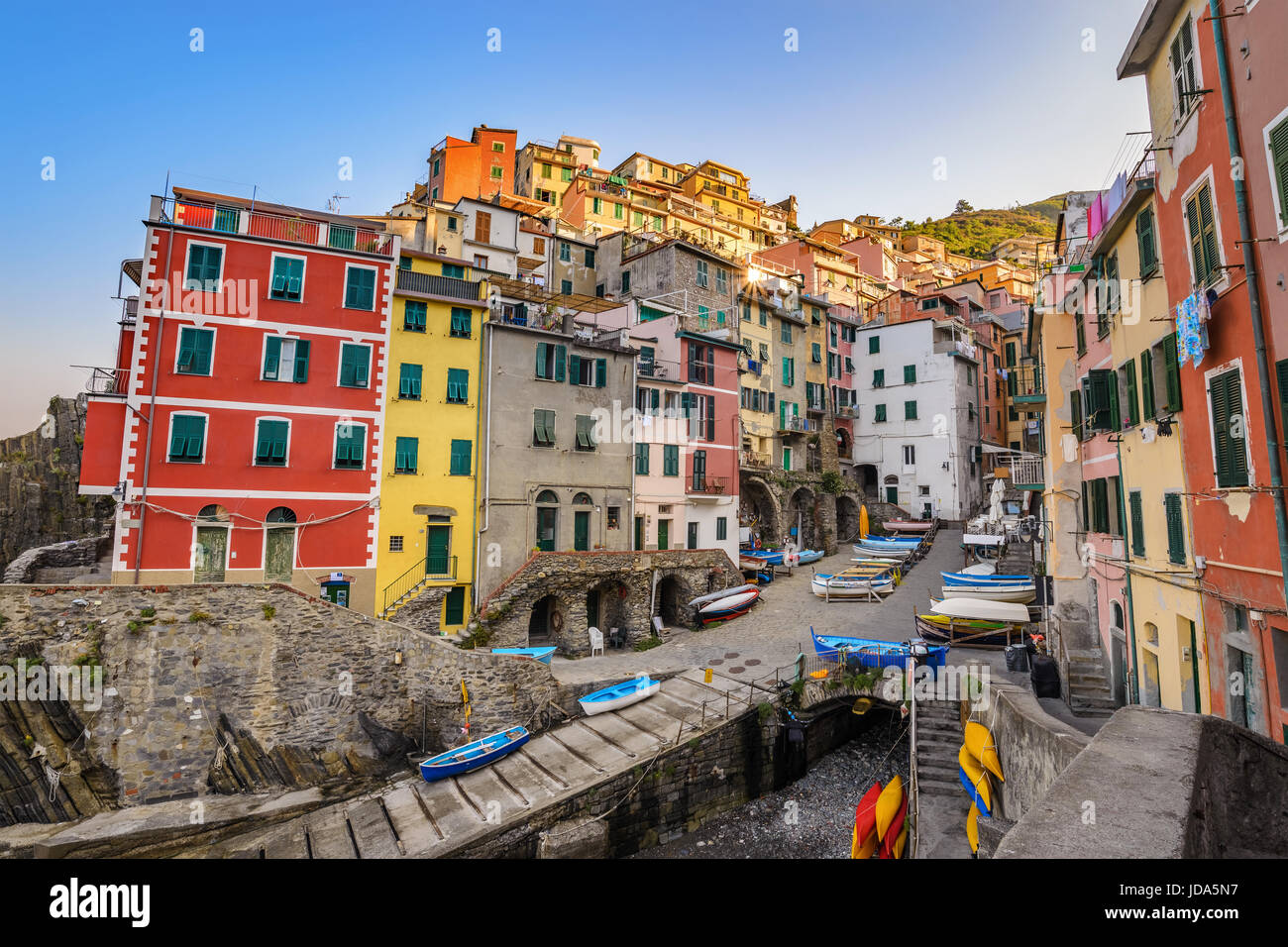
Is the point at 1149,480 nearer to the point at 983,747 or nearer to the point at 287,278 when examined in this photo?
the point at 983,747

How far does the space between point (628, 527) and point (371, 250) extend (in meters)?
16.8

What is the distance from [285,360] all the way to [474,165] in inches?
1898

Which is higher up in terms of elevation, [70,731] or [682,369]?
[682,369]

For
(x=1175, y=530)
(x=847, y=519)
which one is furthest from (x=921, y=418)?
(x=1175, y=530)

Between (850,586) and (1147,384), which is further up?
(1147,384)

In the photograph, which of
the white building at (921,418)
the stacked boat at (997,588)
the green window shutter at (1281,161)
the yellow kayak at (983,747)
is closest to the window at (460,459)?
the yellow kayak at (983,747)

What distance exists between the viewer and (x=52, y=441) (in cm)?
3844

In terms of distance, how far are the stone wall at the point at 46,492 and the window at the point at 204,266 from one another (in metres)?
18.1

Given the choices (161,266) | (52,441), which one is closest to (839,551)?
(161,266)

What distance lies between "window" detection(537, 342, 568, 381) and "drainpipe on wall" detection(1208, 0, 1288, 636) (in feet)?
77.4

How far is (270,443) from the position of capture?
23.5 meters

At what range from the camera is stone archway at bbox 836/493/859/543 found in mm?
48656

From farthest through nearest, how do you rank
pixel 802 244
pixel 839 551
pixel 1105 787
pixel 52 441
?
pixel 802 244, pixel 839 551, pixel 52 441, pixel 1105 787

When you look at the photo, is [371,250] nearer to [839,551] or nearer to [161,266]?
[161,266]
